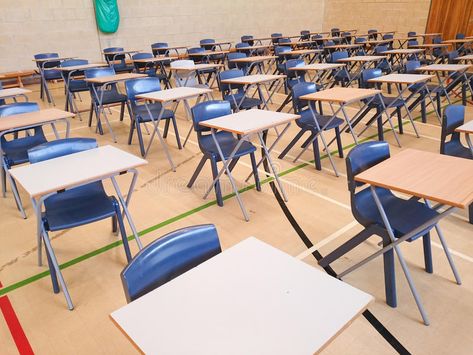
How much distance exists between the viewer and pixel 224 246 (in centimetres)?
291

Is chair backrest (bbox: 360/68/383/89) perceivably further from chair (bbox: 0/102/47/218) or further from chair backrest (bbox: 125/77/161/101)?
chair (bbox: 0/102/47/218)

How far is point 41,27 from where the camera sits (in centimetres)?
904

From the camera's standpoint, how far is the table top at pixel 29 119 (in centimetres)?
326

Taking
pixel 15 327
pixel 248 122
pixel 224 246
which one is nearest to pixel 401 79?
pixel 248 122

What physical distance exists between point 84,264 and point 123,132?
11.3 feet

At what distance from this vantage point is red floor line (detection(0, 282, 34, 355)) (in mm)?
2045

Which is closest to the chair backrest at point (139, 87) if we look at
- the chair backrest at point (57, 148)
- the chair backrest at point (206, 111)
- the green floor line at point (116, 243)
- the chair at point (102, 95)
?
the chair at point (102, 95)

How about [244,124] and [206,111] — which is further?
[206,111]

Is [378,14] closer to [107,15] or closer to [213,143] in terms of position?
[107,15]

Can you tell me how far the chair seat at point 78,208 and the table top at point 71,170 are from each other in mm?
299

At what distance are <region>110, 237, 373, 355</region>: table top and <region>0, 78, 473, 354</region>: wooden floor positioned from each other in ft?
3.23

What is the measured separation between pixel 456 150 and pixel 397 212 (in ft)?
5.07

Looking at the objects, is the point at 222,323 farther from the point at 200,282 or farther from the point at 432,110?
the point at 432,110

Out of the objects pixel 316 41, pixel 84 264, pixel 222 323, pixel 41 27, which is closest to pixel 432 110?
pixel 316 41
